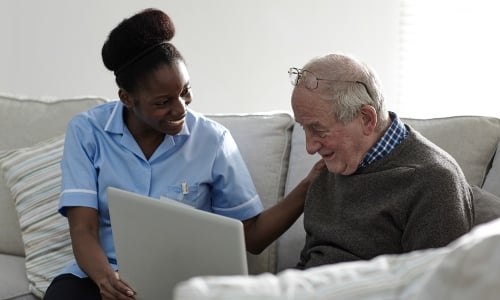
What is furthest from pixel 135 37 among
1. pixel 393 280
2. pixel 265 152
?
pixel 393 280

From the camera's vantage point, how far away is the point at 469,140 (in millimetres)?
2377

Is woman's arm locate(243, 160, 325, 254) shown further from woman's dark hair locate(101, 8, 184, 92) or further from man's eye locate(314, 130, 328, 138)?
woman's dark hair locate(101, 8, 184, 92)

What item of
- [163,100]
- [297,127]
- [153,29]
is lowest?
[297,127]

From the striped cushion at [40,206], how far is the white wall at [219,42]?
1.13 metres

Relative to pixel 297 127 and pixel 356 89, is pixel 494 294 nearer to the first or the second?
pixel 356 89

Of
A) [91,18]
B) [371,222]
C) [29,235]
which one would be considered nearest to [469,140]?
[371,222]

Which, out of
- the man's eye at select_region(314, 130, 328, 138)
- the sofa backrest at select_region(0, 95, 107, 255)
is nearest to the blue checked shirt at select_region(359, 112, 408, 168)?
the man's eye at select_region(314, 130, 328, 138)

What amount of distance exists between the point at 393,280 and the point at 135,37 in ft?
5.17

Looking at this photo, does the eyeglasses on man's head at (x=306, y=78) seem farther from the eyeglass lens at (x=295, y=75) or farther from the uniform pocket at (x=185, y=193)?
the uniform pocket at (x=185, y=193)

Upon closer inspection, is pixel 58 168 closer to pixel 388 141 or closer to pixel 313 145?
pixel 313 145

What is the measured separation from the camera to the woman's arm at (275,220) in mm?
2318

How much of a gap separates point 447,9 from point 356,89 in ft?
5.71

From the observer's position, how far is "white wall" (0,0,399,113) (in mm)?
3691

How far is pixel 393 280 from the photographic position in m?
0.95
